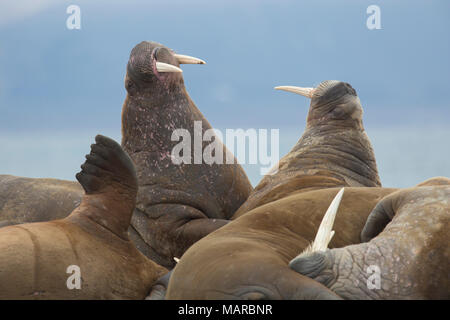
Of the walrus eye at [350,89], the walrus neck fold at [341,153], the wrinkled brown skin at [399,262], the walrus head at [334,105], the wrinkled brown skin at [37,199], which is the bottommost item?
the wrinkled brown skin at [37,199]

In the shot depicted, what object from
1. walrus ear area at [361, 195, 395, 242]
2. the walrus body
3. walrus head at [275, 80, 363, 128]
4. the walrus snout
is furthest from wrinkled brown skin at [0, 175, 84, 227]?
walrus ear area at [361, 195, 395, 242]

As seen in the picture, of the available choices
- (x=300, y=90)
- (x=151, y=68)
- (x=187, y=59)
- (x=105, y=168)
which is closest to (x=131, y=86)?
(x=151, y=68)

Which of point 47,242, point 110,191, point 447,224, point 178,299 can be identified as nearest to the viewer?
point 178,299

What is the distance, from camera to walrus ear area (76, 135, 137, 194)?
379cm

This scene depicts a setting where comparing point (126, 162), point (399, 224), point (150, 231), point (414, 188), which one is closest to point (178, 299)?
point (399, 224)

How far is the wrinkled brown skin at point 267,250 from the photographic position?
2.31 meters

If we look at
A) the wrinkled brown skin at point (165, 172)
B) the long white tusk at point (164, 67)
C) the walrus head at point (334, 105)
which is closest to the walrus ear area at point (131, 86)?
the wrinkled brown skin at point (165, 172)

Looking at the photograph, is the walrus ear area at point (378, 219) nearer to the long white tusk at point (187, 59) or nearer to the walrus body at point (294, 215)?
the walrus body at point (294, 215)

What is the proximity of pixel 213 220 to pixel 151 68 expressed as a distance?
1377 millimetres

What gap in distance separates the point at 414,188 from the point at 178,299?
1280 millimetres

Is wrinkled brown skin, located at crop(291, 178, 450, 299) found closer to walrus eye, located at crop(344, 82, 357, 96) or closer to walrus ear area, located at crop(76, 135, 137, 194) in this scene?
walrus ear area, located at crop(76, 135, 137, 194)

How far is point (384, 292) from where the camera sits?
2502 mm
